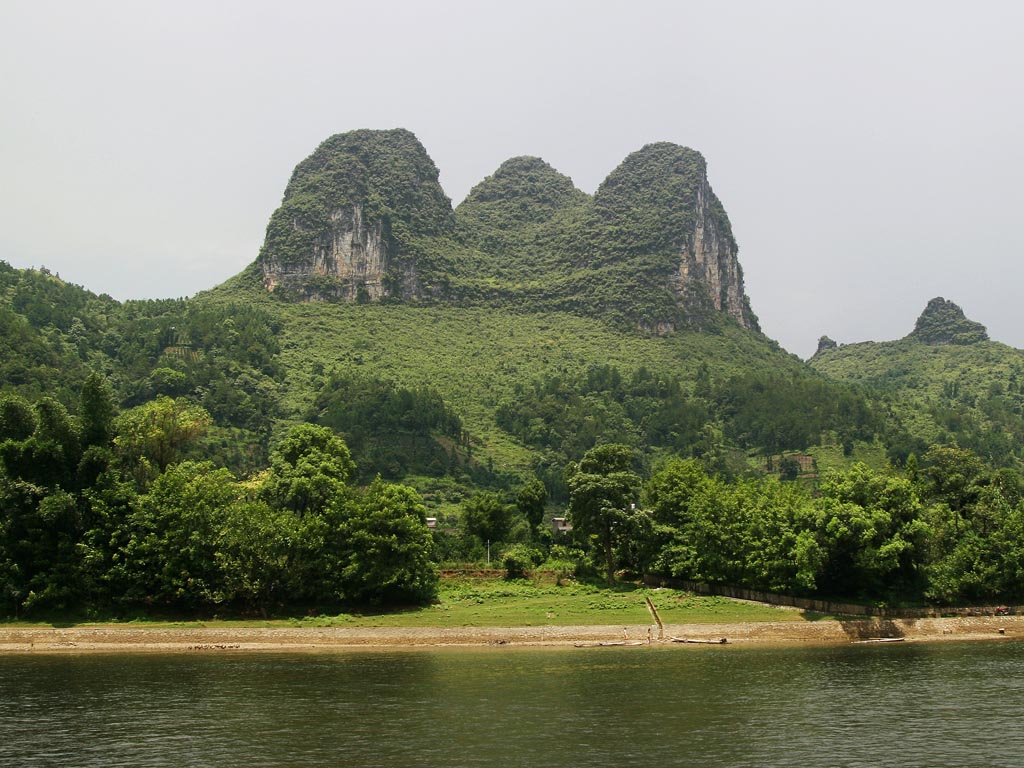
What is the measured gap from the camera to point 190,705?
130 feet

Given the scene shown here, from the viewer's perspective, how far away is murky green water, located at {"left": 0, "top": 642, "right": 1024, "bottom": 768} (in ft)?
103

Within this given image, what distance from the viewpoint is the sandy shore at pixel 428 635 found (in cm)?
5662

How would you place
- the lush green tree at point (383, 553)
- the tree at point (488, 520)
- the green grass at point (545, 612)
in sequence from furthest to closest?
1. the tree at point (488, 520)
2. the lush green tree at point (383, 553)
3. the green grass at point (545, 612)

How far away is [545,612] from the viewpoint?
206ft

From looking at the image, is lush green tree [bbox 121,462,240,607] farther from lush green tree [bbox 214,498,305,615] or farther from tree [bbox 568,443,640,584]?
tree [bbox 568,443,640,584]

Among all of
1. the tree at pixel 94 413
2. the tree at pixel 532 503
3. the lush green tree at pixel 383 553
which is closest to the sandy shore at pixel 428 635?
the lush green tree at pixel 383 553

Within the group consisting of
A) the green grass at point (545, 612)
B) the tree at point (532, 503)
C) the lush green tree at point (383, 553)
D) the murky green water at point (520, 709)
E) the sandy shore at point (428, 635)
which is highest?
the tree at point (532, 503)

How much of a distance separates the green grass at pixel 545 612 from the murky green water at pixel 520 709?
20.0 ft

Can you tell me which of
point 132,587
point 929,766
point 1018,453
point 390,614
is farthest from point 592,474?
point 1018,453

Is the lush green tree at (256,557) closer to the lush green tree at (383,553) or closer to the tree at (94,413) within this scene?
the lush green tree at (383,553)

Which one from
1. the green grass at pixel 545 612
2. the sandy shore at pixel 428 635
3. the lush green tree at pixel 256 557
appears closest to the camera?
the sandy shore at pixel 428 635

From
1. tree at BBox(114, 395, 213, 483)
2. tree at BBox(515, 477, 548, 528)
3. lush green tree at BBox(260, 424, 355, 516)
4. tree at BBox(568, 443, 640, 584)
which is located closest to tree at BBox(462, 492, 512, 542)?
tree at BBox(515, 477, 548, 528)

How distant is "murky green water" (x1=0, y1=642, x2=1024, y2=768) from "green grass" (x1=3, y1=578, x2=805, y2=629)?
20.0ft

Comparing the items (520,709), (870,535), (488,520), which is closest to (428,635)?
(520,709)
